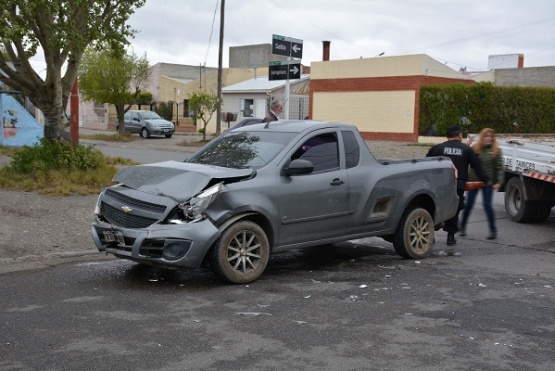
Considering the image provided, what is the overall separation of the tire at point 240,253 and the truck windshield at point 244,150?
823mm

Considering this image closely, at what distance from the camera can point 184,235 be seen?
734 cm

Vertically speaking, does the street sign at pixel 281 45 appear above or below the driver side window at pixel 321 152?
above

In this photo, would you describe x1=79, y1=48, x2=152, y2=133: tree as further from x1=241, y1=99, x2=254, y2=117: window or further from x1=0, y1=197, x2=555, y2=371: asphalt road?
x1=0, y1=197, x2=555, y2=371: asphalt road

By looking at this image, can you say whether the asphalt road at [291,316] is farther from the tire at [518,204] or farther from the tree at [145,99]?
the tree at [145,99]

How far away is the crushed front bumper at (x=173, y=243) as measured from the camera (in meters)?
7.36

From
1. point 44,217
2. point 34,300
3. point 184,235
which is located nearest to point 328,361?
point 184,235

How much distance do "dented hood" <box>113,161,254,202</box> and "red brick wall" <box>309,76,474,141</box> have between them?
28839mm

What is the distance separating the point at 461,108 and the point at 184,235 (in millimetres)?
27554

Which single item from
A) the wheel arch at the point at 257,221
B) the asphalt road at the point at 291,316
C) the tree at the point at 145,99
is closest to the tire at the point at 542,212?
the asphalt road at the point at 291,316

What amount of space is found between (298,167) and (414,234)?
2.33m

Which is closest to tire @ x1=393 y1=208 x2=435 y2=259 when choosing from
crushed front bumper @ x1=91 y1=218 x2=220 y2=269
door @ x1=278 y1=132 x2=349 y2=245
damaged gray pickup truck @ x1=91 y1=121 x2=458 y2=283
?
damaged gray pickup truck @ x1=91 y1=121 x2=458 y2=283

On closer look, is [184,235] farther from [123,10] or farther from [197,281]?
[123,10]

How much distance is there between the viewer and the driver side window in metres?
8.56

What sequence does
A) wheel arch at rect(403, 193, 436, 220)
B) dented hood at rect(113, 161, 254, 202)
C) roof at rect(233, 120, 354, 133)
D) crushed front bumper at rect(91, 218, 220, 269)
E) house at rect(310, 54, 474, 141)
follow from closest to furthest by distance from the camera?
1. crushed front bumper at rect(91, 218, 220, 269)
2. dented hood at rect(113, 161, 254, 202)
3. roof at rect(233, 120, 354, 133)
4. wheel arch at rect(403, 193, 436, 220)
5. house at rect(310, 54, 474, 141)
